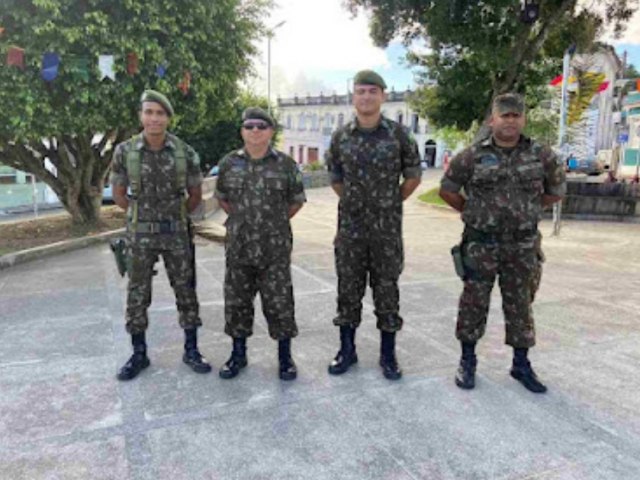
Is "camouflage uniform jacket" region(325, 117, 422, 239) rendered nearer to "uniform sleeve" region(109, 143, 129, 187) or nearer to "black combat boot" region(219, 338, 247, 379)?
"black combat boot" region(219, 338, 247, 379)

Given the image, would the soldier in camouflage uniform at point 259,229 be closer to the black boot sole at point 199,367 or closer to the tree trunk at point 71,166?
the black boot sole at point 199,367

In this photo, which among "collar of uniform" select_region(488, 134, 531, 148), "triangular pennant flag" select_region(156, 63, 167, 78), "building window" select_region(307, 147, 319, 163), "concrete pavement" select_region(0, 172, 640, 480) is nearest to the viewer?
"concrete pavement" select_region(0, 172, 640, 480)

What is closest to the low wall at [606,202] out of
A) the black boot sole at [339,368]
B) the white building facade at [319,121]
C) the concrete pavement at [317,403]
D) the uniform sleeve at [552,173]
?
the concrete pavement at [317,403]

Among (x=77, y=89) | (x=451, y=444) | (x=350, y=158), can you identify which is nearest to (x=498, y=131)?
(x=350, y=158)

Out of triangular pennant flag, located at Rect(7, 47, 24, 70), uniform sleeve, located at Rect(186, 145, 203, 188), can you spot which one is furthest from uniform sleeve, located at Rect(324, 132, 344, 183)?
triangular pennant flag, located at Rect(7, 47, 24, 70)

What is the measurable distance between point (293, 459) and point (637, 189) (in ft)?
38.7

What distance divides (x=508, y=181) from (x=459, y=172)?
0.96ft

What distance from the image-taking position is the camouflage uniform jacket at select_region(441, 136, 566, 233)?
3.15 meters

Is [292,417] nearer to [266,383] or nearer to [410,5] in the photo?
[266,383]

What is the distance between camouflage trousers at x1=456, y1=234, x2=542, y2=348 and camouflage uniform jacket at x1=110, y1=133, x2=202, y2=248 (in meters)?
1.84

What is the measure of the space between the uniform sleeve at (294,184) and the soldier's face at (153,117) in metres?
0.82

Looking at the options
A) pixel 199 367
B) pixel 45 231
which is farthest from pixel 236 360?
pixel 45 231

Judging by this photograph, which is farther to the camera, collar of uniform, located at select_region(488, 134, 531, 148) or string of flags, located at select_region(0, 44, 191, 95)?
string of flags, located at select_region(0, 44, 191, 95)

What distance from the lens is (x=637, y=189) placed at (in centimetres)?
1182
